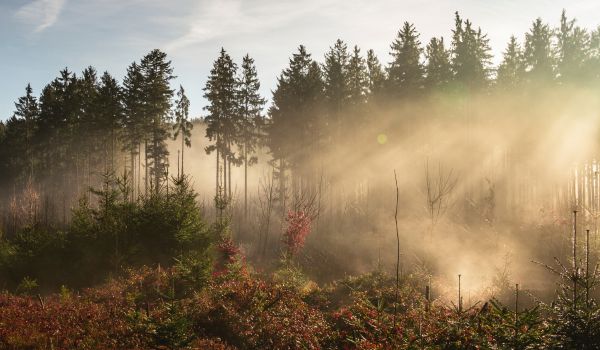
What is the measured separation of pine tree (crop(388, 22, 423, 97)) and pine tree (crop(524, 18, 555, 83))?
11.6 meters

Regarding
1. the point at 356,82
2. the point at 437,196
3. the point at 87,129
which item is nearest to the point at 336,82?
the point at 356,82

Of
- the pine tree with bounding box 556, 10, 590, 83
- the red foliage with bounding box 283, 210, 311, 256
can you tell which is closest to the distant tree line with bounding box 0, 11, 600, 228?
the pine tree with bounding box 556, 10, 590, 83

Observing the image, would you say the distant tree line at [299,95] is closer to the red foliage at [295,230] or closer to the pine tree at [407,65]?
the pine tree at [407,65]

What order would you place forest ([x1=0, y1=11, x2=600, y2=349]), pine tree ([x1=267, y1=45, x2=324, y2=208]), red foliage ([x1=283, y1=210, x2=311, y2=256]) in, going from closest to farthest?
forest ([x1=0, y1=11, x2=600, y2=349])
red foliage ([x1=283, y1=210, x2=311, y2=256])
pine tree ([x1=267, y1=45, x2=324, y2=208])

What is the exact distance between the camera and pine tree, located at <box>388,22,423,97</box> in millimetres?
39062

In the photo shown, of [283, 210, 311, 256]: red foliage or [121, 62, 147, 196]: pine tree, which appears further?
[121, 62, 147, 196]: pine tree

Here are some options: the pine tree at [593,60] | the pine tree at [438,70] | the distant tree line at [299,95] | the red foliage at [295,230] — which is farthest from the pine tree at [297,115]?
the pine tree at [593,60]

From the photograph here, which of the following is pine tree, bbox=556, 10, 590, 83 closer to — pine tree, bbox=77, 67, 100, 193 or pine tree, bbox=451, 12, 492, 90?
pine tree, bbox=451, 12, 492, 90

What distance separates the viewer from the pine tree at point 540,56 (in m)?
39.1

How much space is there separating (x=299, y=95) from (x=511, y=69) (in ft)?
77.0

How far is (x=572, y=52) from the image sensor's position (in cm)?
3791

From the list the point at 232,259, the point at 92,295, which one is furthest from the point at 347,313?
the point at 92,295

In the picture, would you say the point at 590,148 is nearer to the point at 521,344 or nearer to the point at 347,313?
the point at 347,313

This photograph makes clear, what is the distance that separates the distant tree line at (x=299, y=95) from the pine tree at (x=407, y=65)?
0.10 meters
